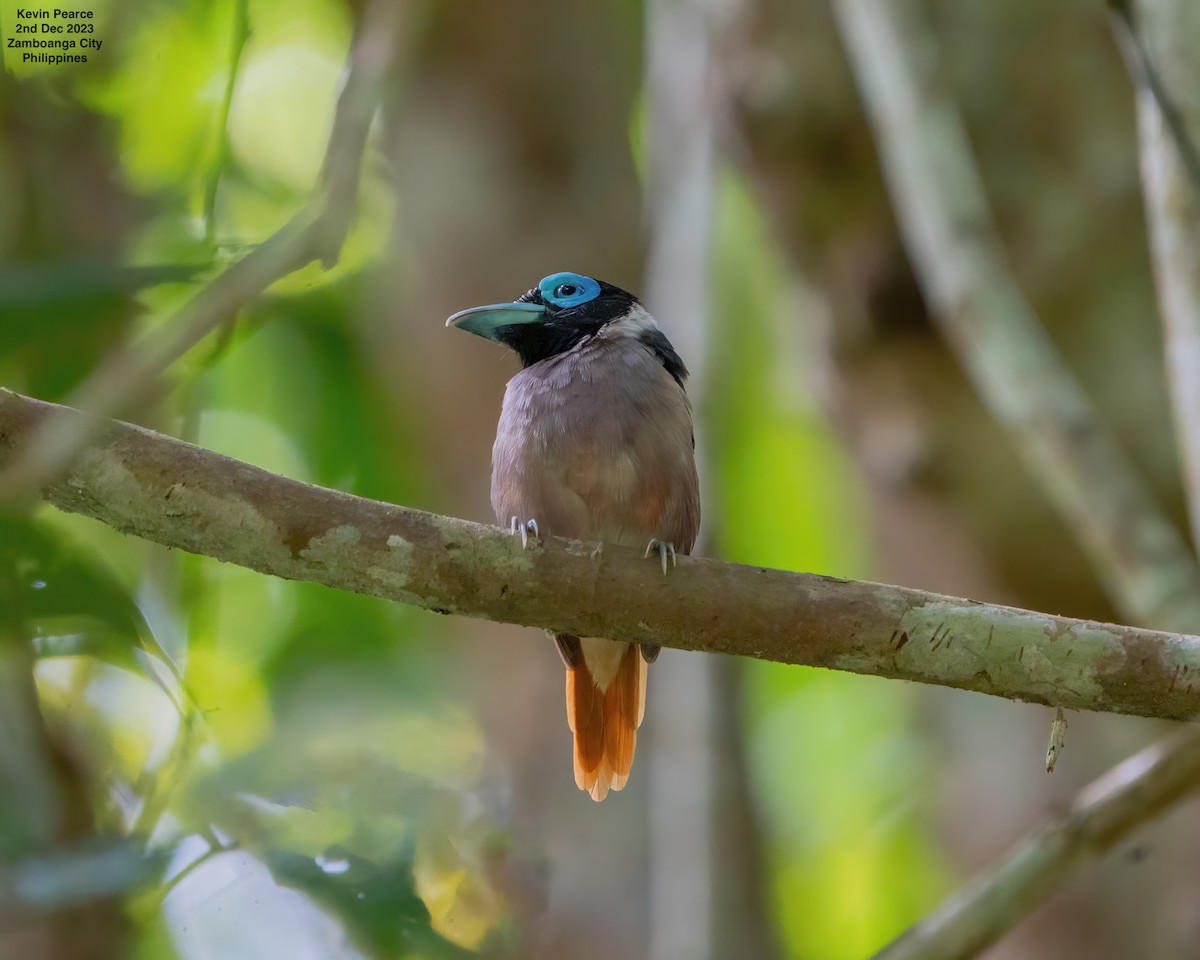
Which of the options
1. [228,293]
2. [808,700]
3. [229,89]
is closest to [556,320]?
[229,89]

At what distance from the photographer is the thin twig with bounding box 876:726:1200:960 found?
340cm

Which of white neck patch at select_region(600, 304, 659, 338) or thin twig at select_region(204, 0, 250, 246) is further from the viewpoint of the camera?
white neck patch at select_region(600, 304, 659, 338)

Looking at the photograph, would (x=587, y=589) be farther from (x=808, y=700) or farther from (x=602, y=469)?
(x=808, y=700)

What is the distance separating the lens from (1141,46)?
144 inches

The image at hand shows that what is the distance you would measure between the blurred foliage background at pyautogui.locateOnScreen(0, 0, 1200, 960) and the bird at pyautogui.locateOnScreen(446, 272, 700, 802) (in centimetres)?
22

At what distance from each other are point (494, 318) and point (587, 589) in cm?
165

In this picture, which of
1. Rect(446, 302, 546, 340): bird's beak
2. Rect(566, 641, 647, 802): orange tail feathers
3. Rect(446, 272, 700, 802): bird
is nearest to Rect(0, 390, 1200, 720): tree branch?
Rect(446, 272, 700, 802): bird

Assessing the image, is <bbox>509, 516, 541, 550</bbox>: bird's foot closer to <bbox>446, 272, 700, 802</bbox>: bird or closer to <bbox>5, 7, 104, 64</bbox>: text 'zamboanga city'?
<bbox>446, 272, 700, 802</bbox>: bird

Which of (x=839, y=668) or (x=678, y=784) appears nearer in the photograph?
(x=839, y=668)

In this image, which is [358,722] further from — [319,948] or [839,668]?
[839,668]

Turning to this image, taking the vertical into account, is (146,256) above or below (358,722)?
above

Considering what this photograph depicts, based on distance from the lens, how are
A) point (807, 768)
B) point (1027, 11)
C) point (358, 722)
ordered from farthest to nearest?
point (807, 768) → point (1027, 11) → point (358, 722)

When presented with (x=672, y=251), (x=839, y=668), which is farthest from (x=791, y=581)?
(x=672, y=251)

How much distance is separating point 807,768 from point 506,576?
5574mm
